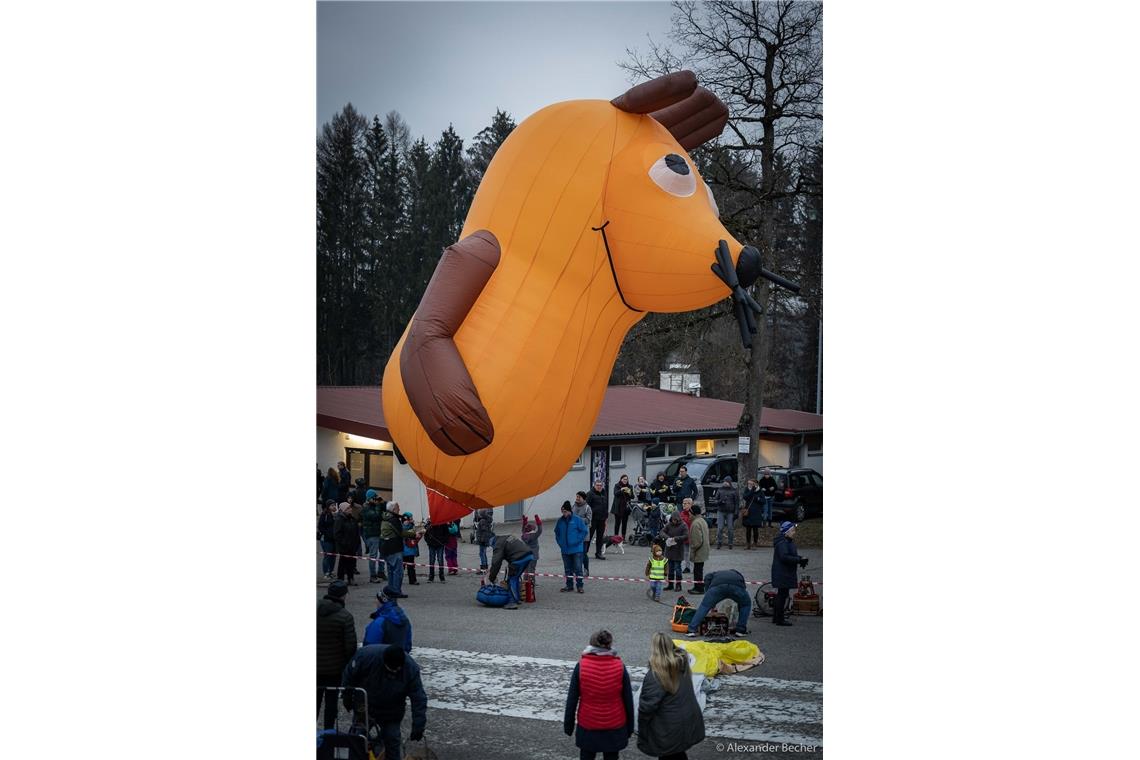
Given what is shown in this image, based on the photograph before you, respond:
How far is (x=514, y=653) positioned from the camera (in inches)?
191

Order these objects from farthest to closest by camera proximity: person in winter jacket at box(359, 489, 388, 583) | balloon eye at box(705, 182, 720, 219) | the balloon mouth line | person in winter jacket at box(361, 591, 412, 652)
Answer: person in winter jacket at box(359, 489, 388, 583) < person in winter jacket at box(361, 591, 412, 652) < balloon eye at box(705, 182, 720, 219) < the balloon mouth line

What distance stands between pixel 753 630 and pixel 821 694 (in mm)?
375

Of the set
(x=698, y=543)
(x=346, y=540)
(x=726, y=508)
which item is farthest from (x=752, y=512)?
(x=346, y=540)

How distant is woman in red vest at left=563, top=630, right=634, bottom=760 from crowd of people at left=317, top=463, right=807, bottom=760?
0.04m

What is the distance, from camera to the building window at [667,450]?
4.95 meters

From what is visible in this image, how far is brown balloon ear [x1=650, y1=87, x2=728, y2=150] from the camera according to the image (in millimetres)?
4668

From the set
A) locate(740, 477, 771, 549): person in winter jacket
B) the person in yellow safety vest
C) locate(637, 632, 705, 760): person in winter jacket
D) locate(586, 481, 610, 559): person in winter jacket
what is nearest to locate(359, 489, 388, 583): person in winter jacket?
locate(586, 481, 610, 559): person in winter jacket

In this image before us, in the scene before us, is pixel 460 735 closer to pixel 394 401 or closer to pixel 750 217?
pixel 394 401

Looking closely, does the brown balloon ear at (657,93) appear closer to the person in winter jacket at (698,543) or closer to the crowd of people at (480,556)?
the crowd of people at (480,556)

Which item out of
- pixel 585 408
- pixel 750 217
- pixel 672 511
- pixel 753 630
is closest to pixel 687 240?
pixel 750 217

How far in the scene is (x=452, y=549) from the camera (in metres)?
4.93

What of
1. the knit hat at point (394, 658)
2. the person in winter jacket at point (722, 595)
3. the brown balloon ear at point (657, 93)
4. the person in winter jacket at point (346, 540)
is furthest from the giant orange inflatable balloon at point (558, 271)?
the person in winter jacket at point (722, 595)

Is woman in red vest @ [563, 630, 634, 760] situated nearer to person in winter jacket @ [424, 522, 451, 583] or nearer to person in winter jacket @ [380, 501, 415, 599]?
person in winter jacket @ [424, 522, 451, 583]

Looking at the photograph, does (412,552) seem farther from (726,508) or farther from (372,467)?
(726,508)
